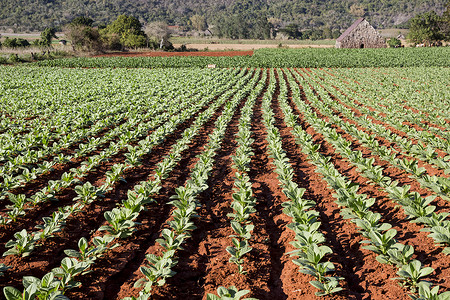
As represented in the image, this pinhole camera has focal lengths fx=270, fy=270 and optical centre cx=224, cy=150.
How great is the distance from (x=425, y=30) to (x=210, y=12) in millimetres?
160491

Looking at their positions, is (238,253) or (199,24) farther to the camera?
(199,24)

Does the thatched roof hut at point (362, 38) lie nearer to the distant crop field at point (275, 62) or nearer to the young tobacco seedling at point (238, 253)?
the distant crop field at point (275, 62)

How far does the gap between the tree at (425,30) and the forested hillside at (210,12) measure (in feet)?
273

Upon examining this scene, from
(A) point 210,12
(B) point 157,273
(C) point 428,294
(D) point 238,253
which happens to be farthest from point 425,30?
(A) point 210,12

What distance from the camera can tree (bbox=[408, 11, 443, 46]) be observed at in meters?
61.2

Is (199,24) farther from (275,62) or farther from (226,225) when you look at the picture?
(226,225)

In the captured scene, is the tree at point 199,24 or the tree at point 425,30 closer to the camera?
the tree at point 425,30

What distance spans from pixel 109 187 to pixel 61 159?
1.93 m

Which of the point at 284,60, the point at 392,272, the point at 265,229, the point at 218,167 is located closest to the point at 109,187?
the point at 218,167

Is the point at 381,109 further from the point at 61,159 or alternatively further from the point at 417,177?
the point at 61,159

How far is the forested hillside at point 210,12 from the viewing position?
139 meters

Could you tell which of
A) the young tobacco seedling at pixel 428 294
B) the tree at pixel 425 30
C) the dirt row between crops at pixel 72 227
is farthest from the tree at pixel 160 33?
the young tobacco seedling at pixel 428 294

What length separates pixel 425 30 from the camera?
6125 centimetres

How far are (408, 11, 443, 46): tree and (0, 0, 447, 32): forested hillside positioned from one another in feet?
273
